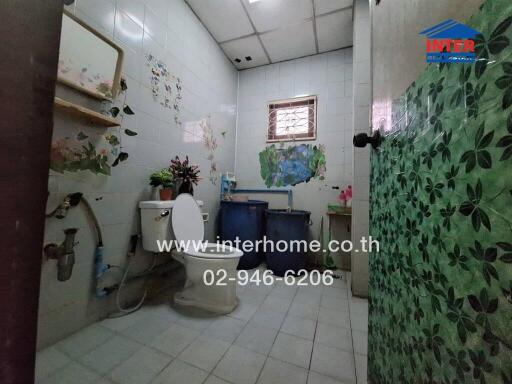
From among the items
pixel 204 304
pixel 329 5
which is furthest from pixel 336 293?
pixel 329 5

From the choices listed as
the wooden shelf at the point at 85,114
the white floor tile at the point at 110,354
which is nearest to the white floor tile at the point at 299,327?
the white floor tile at the point at 110,354

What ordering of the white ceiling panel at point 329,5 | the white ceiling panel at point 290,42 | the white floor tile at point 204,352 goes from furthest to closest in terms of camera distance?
the white ceiling panel at point 290,42 → the white ceiling panel at point 329,5 → the white floor tile at point 204,352

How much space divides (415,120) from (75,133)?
144 centimetres

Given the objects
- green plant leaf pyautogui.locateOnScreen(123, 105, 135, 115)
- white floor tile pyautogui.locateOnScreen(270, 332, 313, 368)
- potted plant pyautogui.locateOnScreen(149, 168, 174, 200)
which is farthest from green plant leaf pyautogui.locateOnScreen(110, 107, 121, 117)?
white floor tile pyautogui.locateOnScreen(270, 332, 313, 368)

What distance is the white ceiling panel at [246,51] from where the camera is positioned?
222 cm

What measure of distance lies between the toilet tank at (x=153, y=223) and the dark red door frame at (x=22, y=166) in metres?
1.17

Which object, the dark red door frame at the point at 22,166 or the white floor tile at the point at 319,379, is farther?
the white floor tile at the point at 319,379

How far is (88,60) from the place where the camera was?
1.06 m

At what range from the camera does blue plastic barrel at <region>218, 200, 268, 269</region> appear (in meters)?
2.11

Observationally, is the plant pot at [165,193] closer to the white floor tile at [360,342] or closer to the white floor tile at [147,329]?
the white floor tile at [147,329]

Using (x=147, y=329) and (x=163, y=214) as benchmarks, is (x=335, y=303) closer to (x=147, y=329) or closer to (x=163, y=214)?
(x=147, y=329)

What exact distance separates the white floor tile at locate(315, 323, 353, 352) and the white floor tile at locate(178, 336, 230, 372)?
52 cm

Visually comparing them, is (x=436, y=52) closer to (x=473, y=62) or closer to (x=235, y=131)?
(x=473, y=62)

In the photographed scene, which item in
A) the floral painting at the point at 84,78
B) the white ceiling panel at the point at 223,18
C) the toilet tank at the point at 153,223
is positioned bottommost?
the toilet tank at the point at 153,223
